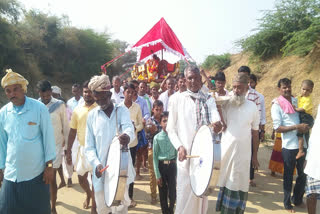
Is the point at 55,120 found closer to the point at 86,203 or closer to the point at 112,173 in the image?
the point at 86,203

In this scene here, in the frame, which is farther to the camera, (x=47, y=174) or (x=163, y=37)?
(x=163, y=37)

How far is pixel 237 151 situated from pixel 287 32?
12147mm

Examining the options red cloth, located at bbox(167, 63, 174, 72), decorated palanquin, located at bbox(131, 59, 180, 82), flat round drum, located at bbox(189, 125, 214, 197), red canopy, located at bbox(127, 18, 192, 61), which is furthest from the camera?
red cloth, located at bbox(167, 63, 174, 72)

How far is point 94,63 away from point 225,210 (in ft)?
78.2

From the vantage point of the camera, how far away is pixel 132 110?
182 inches

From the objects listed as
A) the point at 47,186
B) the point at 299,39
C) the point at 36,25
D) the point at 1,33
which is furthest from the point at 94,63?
the point at 47,186

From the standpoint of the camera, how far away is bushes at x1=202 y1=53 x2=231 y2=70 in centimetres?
1972

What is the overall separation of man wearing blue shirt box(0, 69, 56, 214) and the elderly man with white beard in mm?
2180

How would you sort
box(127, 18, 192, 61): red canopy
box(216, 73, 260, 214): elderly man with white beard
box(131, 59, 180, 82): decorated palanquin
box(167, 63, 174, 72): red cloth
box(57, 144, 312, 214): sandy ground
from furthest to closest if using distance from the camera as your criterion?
box(167, 63, 174, 72): red cloth → box(131, 59, 180, 82): decorated palanquin → box(127, 18, 192, 61): red canopy → box(57, 144, 312, 214): sandy ground → box(216, 73, 260, 214): elderly man with white beard

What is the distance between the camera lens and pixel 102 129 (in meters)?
2.74

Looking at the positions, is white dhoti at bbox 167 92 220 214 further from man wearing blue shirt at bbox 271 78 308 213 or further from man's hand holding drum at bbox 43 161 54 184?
man wearing blue shirt at bbox 271 78 308 213

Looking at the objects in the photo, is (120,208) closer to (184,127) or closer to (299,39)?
(184,127)

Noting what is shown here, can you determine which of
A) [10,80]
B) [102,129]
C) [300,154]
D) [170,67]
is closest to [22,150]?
[10,80]

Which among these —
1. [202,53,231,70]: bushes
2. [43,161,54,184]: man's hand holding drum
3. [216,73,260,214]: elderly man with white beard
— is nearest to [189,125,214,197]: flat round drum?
[216,73,260,214]: elderly man with white beard
